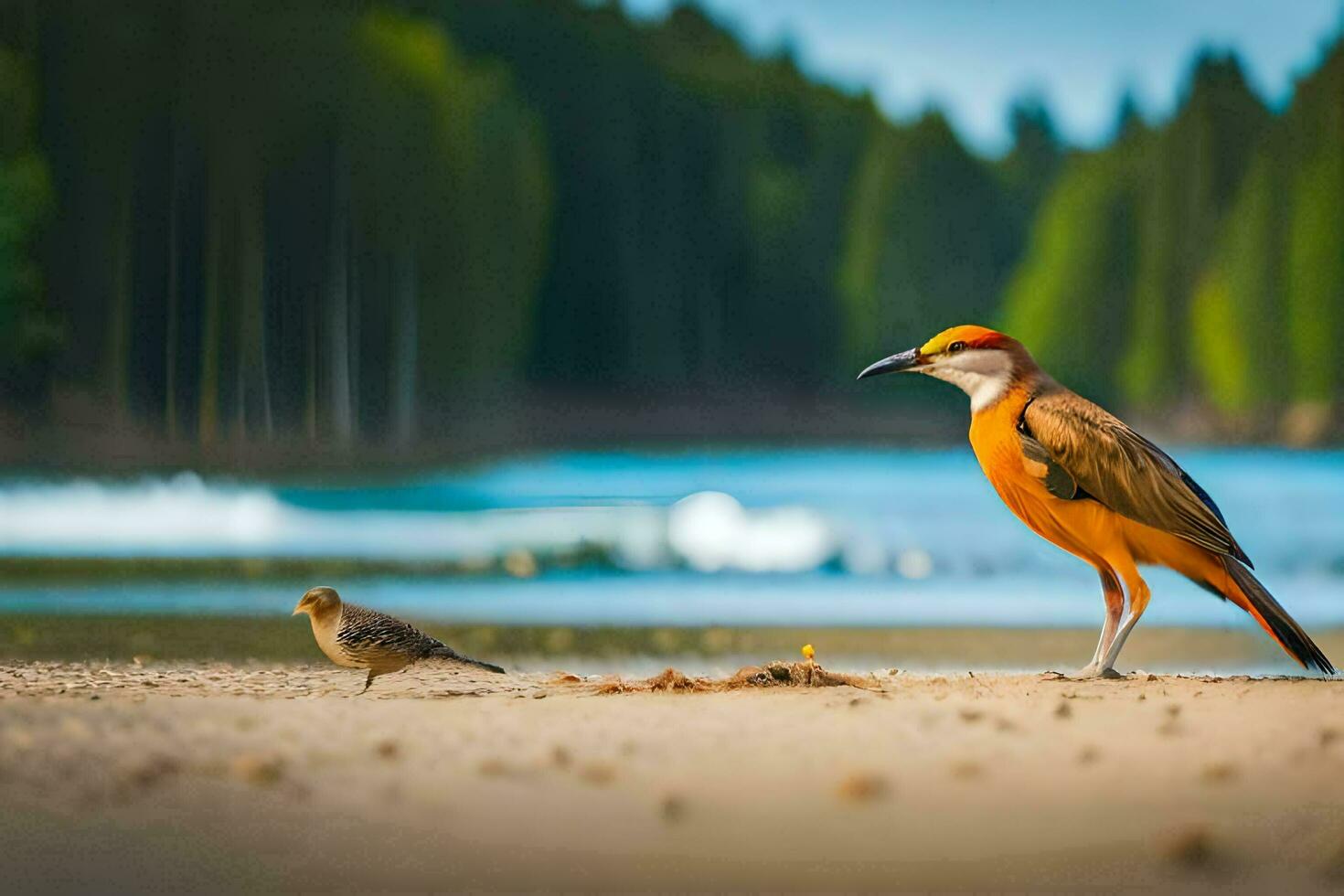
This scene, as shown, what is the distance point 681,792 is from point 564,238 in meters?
41.5

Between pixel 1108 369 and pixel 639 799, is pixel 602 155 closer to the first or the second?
pixel 1108 369

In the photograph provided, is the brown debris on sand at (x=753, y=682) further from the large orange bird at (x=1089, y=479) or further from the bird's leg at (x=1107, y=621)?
the large orange bird at (x=1089, y=479)

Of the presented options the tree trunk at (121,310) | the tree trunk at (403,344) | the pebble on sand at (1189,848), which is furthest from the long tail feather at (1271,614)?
the tree trunk at (403,344)

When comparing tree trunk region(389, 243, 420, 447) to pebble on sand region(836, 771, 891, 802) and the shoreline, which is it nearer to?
the shoreline

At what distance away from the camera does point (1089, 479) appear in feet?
20.1

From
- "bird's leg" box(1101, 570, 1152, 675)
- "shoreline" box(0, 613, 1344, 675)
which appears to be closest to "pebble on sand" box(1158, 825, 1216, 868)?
"bird's leg" box(1101, 570, 1152, 675)

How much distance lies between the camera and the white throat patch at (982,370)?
20.2ft

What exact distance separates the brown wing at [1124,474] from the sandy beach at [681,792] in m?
0.63

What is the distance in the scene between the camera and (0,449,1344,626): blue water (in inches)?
474

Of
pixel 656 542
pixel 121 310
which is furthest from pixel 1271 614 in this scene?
pixel 121 310

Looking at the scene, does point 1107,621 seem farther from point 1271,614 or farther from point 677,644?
point 677,644

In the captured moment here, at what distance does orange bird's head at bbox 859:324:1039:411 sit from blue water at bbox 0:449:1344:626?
17.1ft

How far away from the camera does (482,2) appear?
165 ft

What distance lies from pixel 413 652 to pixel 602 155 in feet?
140
